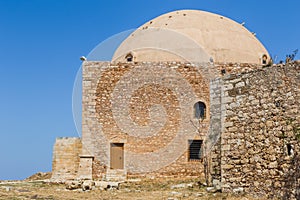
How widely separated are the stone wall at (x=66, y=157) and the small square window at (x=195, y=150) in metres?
4.26

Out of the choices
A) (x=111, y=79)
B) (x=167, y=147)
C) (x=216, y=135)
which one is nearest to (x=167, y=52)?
(x=111, y=79)

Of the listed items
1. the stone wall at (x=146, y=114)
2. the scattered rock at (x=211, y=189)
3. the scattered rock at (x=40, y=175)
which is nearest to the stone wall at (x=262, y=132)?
the scattered rock at (x=211, y=189)

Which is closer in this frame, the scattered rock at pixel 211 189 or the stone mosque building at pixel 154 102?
the scattered rock at pixel 211 189

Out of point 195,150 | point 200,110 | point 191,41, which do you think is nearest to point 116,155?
point 195,150

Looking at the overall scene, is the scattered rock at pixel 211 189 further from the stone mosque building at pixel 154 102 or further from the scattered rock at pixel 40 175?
the scattered rock at pixel 40 175

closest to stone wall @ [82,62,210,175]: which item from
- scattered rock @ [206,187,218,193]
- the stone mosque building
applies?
the stone mosque building

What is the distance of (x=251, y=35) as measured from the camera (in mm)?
20797

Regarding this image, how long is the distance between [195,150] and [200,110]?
5.06 feet

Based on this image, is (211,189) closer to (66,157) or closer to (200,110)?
(200,110)

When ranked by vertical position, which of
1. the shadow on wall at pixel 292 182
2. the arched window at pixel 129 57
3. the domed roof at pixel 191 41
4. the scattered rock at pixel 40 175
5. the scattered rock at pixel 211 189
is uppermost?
the domed roof at pixel 191 41

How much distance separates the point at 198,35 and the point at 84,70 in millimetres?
4920

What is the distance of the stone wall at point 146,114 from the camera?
17.2 metres

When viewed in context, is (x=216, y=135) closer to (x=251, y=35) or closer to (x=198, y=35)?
(x=198, y=35)

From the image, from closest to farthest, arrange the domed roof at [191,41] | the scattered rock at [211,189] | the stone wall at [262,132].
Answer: the stone wall at [262,132] < the scattered rock at [211,189] < the domed roof at [191,41]
